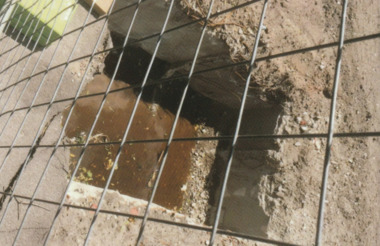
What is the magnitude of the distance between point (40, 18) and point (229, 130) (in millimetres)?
2707

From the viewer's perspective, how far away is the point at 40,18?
208 centimetres

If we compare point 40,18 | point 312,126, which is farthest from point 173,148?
point 40,18

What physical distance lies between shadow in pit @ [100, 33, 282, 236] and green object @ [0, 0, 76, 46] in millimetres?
1304

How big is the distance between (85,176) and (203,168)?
1580mm

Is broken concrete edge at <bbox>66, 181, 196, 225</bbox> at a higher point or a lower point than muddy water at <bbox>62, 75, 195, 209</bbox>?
lower

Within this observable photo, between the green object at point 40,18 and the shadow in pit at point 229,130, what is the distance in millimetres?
1304

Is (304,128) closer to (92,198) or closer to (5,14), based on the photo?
(92,198)

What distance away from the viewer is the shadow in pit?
3418 millimetres

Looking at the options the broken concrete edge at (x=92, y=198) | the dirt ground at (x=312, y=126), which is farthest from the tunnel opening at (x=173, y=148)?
the broken concrete edge at (x=92, y=198)

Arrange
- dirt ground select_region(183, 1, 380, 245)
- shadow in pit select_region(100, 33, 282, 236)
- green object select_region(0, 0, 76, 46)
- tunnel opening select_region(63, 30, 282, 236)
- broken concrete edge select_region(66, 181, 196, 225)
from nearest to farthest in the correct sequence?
green object select_region(0, 0, 76, 46) → broken concrete edge select_region(66, 181, 196, 225) → dirt ground select_region(183, 1, 380, 245) → tunnel opening select_region(63, 30, 282, 236) → shadow in pit select_region(100, 33, 282, 236)

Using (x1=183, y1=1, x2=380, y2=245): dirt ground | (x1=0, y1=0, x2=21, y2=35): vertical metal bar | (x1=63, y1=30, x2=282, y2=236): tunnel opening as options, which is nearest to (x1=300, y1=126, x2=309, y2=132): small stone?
(x1=183, y1=1, x2=380, y2=245): dirt ground

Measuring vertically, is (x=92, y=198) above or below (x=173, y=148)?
below

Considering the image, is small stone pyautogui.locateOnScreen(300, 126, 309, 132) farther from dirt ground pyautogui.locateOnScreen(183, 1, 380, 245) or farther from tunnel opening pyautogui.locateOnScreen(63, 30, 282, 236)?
tunnel opening pyautogui.locateOnScreen(63, 30, 282, 236)

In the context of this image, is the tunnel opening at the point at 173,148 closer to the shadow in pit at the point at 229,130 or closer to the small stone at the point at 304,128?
the shadow in pit at the point at 229,130
